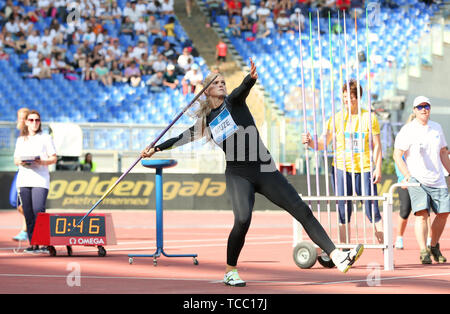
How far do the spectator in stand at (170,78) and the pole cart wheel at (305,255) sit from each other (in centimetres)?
1997

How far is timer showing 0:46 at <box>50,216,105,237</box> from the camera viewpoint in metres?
13.3

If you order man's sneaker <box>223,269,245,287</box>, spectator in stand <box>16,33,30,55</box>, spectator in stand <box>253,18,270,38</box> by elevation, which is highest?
spectator in stand <box>253,18,270,38</box>

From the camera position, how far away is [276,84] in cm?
3069

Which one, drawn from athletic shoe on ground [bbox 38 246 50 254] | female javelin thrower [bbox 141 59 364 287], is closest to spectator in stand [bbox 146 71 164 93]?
athletic shoe on ground [bbox 38 246 50 254]

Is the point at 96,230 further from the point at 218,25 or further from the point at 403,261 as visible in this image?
the point at 218,25

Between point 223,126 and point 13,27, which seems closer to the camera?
point 223,126

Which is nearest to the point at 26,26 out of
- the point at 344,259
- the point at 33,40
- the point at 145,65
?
the point at 33,40

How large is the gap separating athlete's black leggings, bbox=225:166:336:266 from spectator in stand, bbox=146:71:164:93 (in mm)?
21931

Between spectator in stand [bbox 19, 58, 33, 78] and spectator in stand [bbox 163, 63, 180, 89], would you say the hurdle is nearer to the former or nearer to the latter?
spectator in stand [bbox 163, 63, 180, 89]

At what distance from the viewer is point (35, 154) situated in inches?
547

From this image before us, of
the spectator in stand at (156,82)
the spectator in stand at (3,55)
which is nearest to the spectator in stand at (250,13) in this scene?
the spectator in stand at (156,82)

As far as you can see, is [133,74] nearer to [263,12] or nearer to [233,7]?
[233,7]

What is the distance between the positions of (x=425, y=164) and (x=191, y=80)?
19141 millimetres

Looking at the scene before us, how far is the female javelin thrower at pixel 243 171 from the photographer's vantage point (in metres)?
9.70
